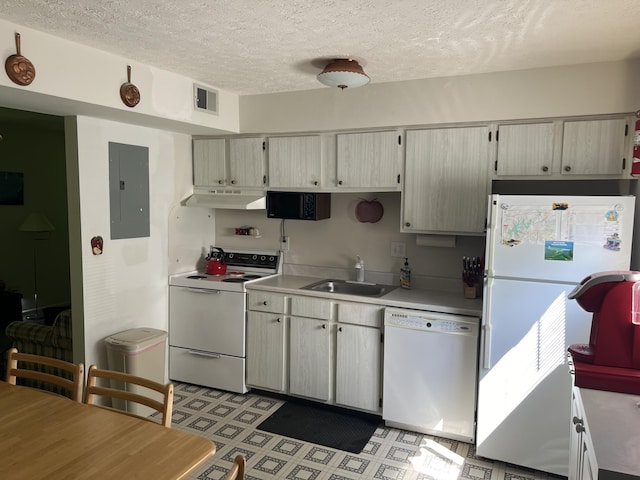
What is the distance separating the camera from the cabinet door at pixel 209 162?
402 centimetres

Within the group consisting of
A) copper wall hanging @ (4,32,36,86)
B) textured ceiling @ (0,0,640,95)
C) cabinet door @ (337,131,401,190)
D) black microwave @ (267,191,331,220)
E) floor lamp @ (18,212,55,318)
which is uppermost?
textured ceiling @ (0,0,640,95)

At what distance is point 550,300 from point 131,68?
9.16 ft

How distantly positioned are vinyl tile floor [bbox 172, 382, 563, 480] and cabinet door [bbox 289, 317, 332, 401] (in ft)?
1.08

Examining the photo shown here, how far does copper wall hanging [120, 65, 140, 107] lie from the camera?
2.91 meters

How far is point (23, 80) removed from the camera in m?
2.37

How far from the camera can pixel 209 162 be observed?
4074mm

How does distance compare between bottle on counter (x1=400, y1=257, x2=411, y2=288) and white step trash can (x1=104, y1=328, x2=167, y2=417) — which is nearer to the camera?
white step trash can (x1=104, y1=328, x2=167, y2=417)

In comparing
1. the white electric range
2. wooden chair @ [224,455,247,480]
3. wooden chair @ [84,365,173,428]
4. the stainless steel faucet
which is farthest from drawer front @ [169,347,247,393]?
wooden chair @ [224,455,247,480]

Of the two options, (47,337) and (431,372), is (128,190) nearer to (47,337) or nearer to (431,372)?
(47,337)

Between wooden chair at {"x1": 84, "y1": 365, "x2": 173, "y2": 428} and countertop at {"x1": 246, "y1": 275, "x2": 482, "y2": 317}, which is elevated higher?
countertop at {"x1": 246, "y1": 275, "x2": 482, "y2": 317}

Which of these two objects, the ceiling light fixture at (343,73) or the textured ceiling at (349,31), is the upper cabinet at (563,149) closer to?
the textured ceiling at (349,31)

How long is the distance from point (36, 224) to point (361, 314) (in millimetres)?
4012

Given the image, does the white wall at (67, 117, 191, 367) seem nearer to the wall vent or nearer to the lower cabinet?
the wall vent

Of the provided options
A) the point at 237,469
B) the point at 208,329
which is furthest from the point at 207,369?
the point at 237,469
